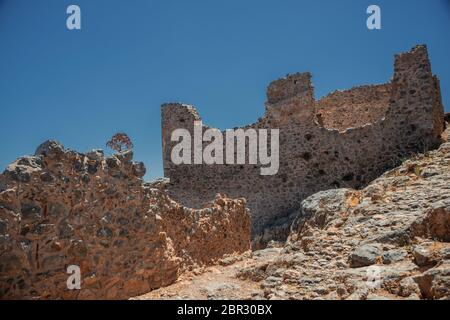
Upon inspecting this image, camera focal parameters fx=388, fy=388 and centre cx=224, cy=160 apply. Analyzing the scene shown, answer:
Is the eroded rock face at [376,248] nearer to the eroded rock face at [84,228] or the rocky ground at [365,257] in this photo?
the rocky ground at [365,257]

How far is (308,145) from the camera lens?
1391 centimetres

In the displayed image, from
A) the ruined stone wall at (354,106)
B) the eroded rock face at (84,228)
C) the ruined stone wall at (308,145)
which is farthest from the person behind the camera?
the ruined stone wall at (354,106)

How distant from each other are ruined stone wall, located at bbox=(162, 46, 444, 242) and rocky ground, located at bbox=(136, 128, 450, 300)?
12.3ft

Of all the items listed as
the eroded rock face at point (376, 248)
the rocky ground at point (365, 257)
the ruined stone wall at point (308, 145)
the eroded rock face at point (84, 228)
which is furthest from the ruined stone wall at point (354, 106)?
the eroded rock face at point (84, 228)

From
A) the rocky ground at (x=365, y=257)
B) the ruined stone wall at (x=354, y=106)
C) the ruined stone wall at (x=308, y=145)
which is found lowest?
the rocky ground at (x=365, y=257)

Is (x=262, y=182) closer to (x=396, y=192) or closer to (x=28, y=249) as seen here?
(x=396, y=192)

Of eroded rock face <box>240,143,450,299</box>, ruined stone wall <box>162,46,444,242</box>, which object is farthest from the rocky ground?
ruined stone wall <box>162,46,444,242</box>

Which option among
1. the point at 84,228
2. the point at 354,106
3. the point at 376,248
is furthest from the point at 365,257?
the point at 354,106

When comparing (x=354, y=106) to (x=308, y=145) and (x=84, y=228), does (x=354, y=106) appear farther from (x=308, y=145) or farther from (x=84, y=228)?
(x=84, y=228)

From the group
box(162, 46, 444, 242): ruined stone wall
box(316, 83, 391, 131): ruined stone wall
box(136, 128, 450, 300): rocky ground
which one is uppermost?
box(316, 83, 391, 131): ruined stone wall

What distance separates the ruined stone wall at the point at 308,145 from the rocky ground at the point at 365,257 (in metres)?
3.75

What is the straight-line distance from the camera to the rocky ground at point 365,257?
4.66 m

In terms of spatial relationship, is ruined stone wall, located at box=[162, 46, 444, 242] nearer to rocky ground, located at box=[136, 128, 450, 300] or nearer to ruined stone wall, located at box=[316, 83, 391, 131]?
ruined stone wall, located at box=[316, 83, 391, 131]

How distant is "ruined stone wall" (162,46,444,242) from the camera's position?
11.7 m
